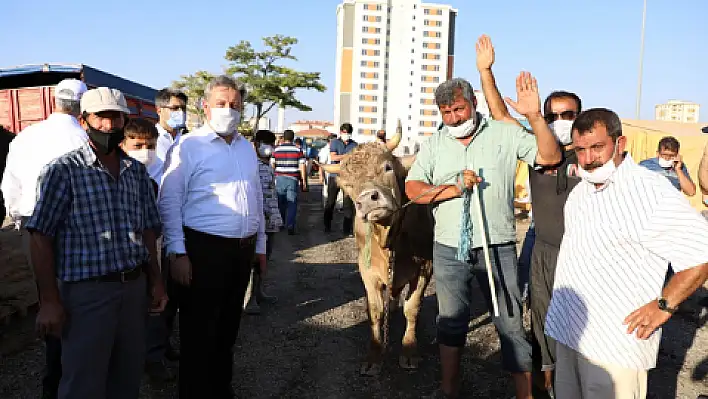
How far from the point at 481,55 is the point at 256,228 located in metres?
2.16

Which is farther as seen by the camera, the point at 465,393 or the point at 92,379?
the point at 465,393

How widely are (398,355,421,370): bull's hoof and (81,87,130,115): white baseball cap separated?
338 centimetres

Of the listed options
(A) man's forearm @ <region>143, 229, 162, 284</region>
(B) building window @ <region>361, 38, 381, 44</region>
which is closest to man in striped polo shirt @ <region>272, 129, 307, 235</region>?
(A) man's forearm @ <region>143, 229, 162, 284</region>

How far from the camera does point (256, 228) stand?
3.72 meters

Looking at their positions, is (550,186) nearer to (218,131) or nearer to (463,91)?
(463,91)

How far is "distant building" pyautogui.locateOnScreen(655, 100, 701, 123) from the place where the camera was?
1832 inches

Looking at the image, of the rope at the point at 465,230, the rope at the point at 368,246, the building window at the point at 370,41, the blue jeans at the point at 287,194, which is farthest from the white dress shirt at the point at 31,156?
the building window at the point at 370,41

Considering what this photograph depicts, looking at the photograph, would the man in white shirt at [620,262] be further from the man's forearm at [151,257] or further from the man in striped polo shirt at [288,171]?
the man in striped polo shirt at [288,171]

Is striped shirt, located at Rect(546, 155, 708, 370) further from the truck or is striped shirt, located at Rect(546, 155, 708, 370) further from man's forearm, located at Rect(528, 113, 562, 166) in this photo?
the truck

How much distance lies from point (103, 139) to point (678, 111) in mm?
58213

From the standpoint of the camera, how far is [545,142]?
10.5 feet

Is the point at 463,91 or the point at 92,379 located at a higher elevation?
the point at 463,91

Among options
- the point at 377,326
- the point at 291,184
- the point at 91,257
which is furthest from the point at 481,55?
the point at 291,184

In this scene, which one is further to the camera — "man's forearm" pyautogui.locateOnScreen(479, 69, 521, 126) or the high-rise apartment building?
the high-rise apartment building
